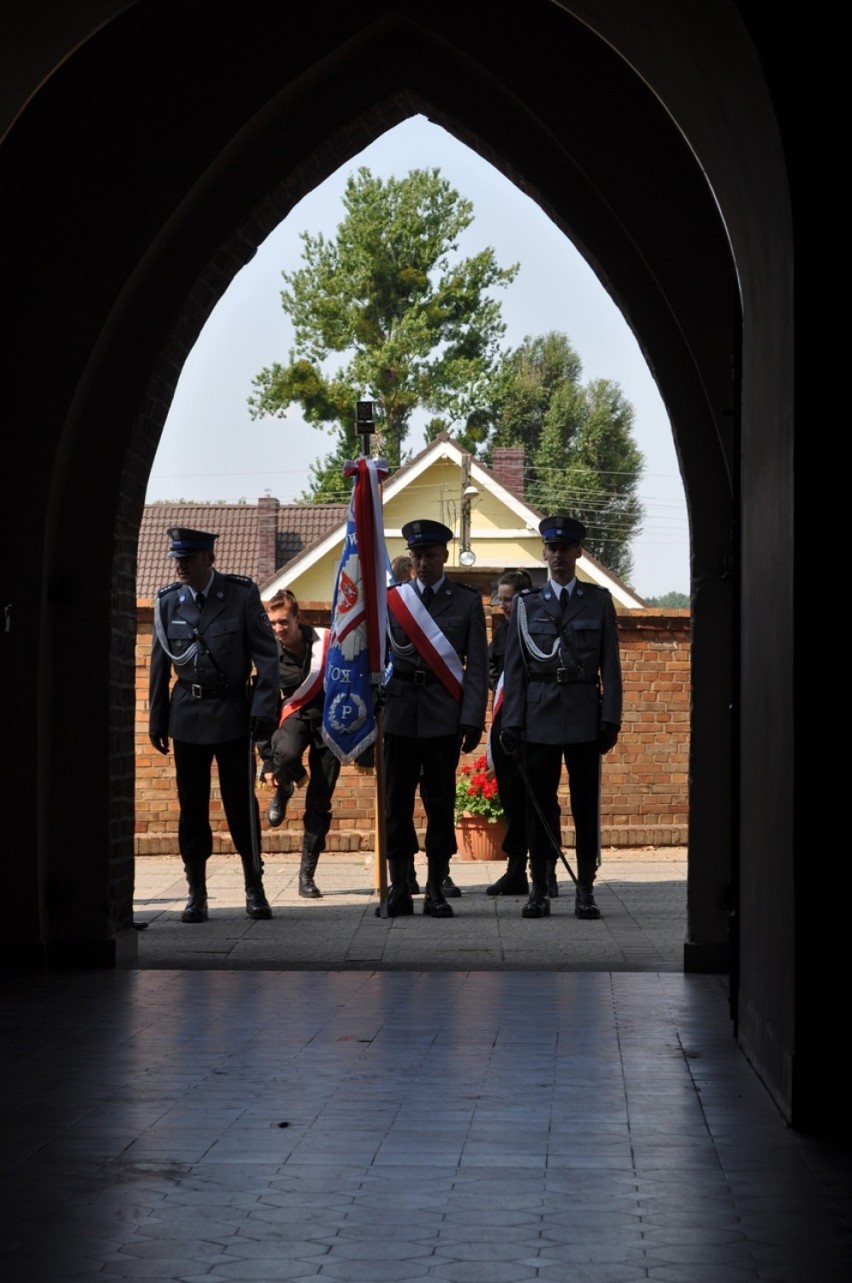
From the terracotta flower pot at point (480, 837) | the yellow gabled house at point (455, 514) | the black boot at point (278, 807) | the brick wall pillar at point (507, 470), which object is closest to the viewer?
the black boot at point (278, 807)

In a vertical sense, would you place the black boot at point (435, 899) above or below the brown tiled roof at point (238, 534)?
below

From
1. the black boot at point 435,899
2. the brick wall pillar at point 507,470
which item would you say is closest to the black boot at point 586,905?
the black boot at point 435,899

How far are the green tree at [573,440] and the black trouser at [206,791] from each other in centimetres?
5335

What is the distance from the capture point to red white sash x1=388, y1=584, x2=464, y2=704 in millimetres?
11141

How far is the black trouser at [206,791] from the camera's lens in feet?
35.2

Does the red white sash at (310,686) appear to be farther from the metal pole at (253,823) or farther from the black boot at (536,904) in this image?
the black boot at (536,904)

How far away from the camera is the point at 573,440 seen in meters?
64.9

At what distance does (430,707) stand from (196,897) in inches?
64.9

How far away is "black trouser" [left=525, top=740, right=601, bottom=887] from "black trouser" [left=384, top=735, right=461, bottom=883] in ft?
1.49

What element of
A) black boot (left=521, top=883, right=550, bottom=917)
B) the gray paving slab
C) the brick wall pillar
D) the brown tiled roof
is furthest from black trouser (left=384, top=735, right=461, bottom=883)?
the brick wall pillar

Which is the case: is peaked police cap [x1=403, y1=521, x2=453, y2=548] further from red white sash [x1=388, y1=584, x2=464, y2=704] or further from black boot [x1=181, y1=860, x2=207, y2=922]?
black boot [x1=181, y1=860, x2=207, y2=922]

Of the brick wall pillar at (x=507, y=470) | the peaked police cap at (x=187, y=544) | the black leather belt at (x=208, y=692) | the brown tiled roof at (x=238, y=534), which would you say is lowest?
the black leather belt at (x=208, y=692)

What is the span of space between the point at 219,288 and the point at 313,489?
154 ft

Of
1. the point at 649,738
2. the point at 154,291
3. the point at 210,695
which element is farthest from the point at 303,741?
the point at 649,738
